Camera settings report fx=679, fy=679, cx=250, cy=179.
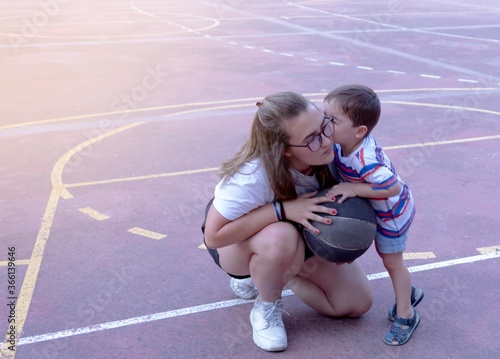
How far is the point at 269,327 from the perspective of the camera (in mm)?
4133

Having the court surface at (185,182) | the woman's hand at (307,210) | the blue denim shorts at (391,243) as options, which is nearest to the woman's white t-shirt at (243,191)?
the woman's hand at (307,210)

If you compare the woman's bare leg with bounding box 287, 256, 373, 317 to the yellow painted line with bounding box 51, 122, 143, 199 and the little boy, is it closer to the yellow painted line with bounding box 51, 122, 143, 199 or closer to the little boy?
the little boy

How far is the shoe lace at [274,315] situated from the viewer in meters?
4.16

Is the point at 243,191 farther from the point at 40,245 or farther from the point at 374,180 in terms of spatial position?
the point at 40,245

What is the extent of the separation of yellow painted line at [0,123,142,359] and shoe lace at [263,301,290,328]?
1.53 m

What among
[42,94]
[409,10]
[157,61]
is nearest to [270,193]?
[42,94]

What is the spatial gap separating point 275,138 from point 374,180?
2.01 ft

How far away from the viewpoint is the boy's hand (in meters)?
3.91

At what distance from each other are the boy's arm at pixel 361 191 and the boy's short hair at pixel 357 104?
0.35m

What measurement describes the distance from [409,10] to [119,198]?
2048 centimetres

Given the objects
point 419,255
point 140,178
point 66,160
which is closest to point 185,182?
point 140,178

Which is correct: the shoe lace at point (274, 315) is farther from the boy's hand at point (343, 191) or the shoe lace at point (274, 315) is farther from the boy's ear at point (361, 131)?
the boy's ear at point (361, 131)

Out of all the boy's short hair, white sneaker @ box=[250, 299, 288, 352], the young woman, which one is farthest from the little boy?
white sneaker @ box=[250, 299, 288, 352]

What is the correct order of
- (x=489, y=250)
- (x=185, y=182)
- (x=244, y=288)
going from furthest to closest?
(x=185, y=182) → (x=489, y=250) → (x=244, y=288)
